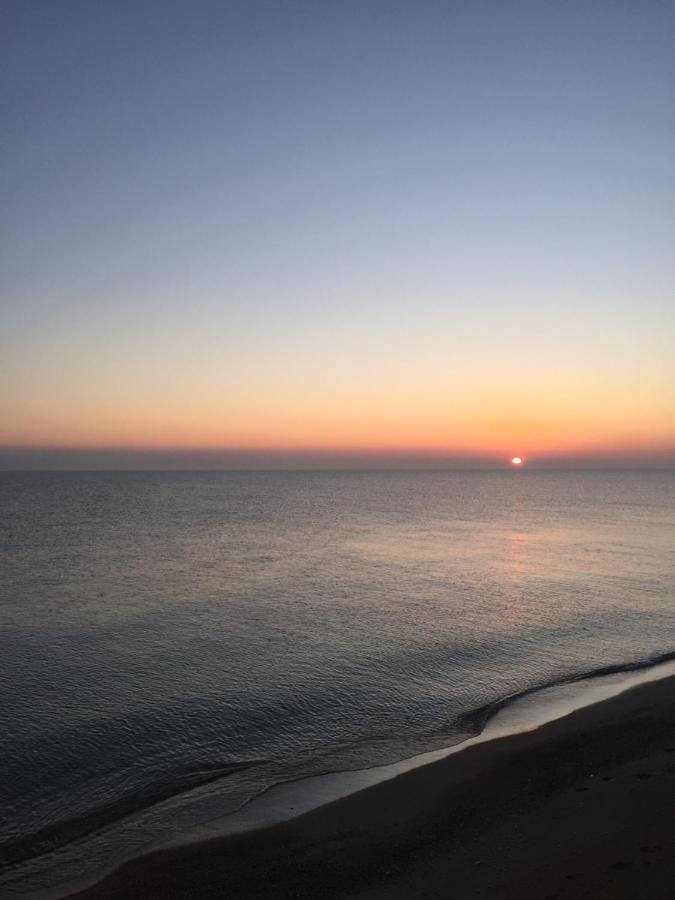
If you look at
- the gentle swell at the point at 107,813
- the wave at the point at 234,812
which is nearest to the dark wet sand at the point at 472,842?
the wave at the point at 234,812

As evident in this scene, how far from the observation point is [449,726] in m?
18.2

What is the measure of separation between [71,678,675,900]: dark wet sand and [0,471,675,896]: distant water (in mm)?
1892

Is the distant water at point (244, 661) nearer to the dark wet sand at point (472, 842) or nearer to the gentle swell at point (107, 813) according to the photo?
the gentle swell at point (107, 813)

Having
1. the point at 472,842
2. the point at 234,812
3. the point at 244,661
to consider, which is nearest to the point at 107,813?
the point at 234,812

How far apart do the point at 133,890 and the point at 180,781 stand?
15.2 ft

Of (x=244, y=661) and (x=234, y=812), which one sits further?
(x=244, y=661)

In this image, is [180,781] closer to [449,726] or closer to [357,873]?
[357,873]

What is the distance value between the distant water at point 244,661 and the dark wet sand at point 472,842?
6.21ft

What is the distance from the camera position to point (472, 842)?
37.8ft

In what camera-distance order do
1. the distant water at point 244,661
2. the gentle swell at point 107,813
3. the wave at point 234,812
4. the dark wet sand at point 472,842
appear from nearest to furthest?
the dark wet sand at point 472,842 < the gentle swell at point 107,813 < the wave at point 234,812 < the distant water at point 244,661

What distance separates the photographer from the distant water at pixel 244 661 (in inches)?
572

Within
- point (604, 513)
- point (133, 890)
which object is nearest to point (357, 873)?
point (133, 890)

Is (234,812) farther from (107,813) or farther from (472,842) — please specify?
(472,842)

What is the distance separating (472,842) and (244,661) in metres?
14.6
